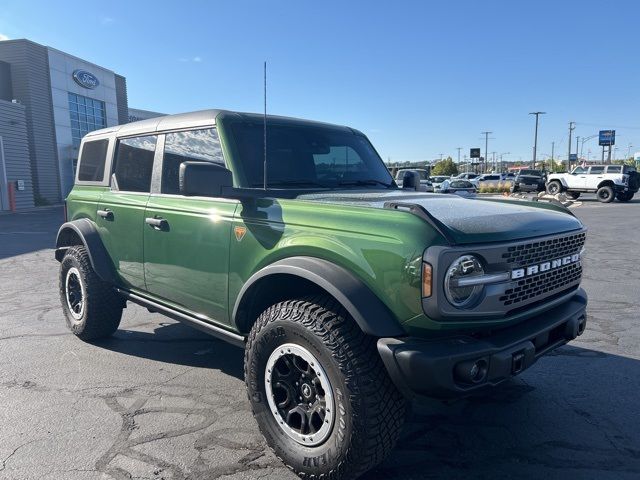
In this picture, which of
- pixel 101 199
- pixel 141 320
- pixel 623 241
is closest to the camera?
pixel 101 199

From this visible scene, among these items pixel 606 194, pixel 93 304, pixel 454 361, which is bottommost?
pixel 606 194

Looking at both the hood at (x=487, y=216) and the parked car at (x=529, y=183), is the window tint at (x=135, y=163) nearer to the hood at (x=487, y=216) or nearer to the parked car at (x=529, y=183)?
the hood at (x=487, y=216)

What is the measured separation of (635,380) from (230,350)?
11.0ft

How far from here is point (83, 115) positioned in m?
33.2

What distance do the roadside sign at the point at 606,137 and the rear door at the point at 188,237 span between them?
3393 inches

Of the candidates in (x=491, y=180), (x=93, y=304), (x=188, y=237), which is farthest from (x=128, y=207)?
(x=491, y=180)

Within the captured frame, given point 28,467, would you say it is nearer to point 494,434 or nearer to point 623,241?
point 494,434

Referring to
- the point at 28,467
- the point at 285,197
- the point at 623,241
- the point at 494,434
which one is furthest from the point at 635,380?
the point at 623,241

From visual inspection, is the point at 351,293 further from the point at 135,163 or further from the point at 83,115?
the point at 83,115

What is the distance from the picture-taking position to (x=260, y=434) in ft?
10.2

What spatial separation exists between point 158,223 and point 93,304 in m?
1.46

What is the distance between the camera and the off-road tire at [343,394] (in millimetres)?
2363

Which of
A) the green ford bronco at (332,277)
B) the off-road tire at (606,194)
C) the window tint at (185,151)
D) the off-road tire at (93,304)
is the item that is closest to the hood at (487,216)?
the green ford bronco at (332,277)

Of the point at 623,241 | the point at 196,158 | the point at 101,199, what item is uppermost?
the point at 196,158
